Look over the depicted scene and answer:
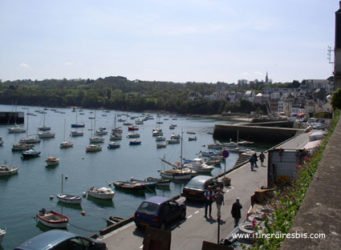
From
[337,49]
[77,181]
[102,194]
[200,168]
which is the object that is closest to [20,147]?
[77,181]

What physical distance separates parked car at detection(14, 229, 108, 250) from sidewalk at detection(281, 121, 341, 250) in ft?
20.1

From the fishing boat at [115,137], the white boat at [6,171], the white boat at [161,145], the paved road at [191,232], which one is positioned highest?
the paved road at [191,232]

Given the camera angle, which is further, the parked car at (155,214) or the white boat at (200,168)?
the white boat at (200,168)

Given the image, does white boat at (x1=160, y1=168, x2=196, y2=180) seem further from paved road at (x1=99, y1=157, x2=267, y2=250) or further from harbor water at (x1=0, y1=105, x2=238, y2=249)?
paved road at (x1=99, y1=157, x2=267, y2=250)

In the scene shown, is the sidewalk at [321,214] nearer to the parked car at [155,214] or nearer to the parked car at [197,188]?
the parked car at [155,214]

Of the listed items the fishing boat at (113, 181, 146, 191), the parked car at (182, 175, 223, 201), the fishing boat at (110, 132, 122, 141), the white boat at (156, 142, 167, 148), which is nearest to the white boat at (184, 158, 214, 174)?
the fishing boat at (113, 181, 146, 191)

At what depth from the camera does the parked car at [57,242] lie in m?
9.52

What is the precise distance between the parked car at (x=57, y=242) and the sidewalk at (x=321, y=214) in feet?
20.1

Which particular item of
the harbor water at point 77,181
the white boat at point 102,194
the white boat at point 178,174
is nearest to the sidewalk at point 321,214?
the harbor water at point 77,181

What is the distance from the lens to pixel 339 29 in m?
36.6

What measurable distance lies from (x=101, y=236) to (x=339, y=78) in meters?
30.6

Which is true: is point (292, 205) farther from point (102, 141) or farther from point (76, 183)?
point (102, 141)

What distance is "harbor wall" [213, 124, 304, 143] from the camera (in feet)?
230

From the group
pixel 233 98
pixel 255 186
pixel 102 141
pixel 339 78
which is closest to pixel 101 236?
pixel 255 186
